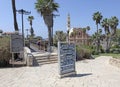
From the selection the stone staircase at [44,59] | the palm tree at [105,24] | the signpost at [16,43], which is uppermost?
the palm tree at [105,24]

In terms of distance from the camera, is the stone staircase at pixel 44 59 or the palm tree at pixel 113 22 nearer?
the stone staircase at pixel 44 59

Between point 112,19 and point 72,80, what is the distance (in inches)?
1768

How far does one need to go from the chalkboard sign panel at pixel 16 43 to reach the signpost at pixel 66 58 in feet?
17.0

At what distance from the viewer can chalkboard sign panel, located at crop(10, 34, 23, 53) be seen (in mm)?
16391

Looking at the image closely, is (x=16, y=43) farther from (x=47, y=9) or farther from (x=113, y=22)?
(x=113, y=22)

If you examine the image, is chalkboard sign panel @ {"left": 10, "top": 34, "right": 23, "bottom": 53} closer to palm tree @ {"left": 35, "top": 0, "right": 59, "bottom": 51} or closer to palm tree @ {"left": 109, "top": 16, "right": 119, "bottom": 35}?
palm tree @ {"left": 35, "top": 0, "right": 59, "bottom": 51}

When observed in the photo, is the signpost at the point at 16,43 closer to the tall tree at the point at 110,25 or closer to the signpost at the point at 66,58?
the signpost at the point at 66,58

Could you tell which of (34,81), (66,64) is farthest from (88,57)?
(34,81)

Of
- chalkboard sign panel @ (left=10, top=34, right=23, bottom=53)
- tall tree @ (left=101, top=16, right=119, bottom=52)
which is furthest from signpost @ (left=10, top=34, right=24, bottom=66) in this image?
tall tree @ (left=101, top=16, right=119, bottom=52)

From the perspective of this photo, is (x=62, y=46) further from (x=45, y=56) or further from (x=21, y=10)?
(x=21, y=10)

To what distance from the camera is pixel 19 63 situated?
1736 centimetres

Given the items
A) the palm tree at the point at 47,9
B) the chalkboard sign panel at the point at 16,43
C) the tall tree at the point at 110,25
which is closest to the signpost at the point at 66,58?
the chalkboard sign panel at the point at 16,43

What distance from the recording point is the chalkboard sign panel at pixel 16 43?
16.4 metres

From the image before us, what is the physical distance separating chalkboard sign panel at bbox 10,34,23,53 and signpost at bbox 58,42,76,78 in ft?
17.0
